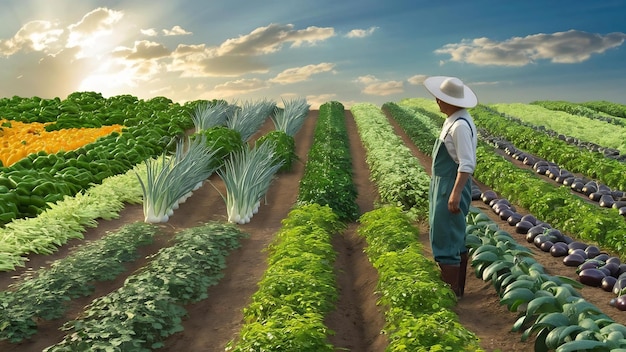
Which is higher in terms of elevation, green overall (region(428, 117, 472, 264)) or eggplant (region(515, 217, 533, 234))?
green overall (region(428, 117, 472, 264))

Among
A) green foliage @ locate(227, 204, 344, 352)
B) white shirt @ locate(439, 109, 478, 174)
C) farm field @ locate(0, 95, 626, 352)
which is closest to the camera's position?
green foliage @ locate(227, 204, 344, 352)

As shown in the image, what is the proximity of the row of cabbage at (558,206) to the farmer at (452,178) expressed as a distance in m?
2.98

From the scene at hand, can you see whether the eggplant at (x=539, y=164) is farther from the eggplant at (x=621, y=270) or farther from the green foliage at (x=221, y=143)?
the eggplant at (x=621, y=270)

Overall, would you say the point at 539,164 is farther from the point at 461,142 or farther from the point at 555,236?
the point at 461,142

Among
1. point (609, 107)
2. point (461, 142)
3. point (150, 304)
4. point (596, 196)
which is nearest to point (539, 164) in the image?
point (596, 196)

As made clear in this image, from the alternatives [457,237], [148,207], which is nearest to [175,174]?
[148,207]

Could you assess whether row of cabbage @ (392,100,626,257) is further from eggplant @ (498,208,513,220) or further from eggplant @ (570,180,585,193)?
eggplant @ (570,180,585,193)

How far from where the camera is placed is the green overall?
19.8 ft

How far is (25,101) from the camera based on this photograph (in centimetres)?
2342

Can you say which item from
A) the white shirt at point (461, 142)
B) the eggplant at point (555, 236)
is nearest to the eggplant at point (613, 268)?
the eggplant at point (555, 236)

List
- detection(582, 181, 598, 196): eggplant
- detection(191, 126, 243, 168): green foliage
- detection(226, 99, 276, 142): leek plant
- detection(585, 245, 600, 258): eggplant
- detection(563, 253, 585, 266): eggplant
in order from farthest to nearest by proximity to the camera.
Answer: detection(226, 99, 276, 142): leek plant
detection(191, 126, 243, 168): green foliage
detection(582, 181, 598, 196): eggplant
detection(585, 245, 600, 258): eggplant
detection(563, 253, 585, 266): eggplant

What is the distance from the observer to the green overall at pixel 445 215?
6043 mm

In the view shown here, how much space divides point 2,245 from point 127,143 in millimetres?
6771

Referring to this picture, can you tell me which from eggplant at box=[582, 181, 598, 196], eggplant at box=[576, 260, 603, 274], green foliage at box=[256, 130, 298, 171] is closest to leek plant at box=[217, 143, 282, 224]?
green foliage at box=[256, 130, 298, 171]
